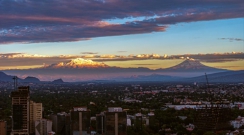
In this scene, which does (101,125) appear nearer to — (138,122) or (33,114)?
(138,122)

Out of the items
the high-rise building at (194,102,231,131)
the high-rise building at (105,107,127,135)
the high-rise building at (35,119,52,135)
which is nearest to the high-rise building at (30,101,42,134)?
the high-rise building at (35,119,52,135)

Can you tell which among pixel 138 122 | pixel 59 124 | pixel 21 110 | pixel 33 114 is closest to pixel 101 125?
pixel 59 124

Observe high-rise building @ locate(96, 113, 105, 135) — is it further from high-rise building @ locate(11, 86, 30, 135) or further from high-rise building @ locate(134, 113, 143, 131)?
high-rise building @ locate(11, 86, 30, 135)

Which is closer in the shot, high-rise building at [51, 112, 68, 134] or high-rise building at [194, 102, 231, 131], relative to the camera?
high-rise building at [194, 102, 231, 131]

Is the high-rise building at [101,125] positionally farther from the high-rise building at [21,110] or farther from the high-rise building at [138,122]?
the high-rise building at [21,110]

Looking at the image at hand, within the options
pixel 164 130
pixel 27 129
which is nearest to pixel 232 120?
pixel 164 130

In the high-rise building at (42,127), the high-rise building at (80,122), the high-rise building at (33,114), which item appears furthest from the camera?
the high-rise building at (33,114)

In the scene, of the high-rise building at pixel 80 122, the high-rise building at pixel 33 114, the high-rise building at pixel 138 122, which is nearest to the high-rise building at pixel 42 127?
Answer: the high-rise building at pixel 33 114
